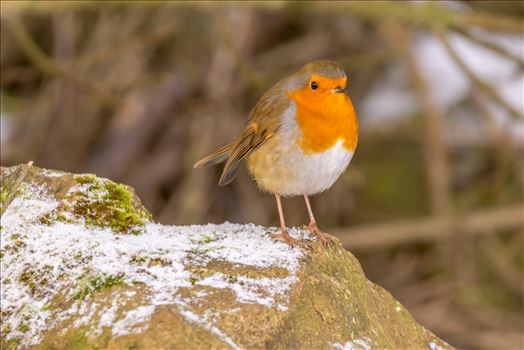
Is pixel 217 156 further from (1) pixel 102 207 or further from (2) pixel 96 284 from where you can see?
(2) pixel 96 284

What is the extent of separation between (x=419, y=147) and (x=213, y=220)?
1882 mm

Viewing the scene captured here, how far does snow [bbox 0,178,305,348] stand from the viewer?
2021 millimetres

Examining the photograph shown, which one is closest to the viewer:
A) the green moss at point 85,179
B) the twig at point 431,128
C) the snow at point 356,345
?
the snow at point 356,345

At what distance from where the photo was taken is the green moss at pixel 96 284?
2088mm

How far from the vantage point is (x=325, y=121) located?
3248 millimetres

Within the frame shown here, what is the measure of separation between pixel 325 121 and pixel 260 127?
1.13ft

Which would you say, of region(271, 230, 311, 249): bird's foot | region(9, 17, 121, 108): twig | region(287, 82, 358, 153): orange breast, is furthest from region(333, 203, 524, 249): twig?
region(271, 230, 311, 249): bird's foot

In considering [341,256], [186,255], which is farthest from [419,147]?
[186,255]

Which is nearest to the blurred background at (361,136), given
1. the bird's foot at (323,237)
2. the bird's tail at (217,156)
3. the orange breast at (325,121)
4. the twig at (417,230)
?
the twig at (417,230)

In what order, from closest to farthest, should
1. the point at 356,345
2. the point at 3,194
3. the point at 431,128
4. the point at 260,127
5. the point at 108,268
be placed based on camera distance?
the point at 108,268, the point at 356,345, the point at 3,194, the point at 260,127, the point at 431,128

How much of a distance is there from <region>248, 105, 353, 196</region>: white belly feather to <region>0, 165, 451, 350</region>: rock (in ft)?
2.03

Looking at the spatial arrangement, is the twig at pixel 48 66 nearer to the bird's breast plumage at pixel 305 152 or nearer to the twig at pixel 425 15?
the twig at pixel 425 15

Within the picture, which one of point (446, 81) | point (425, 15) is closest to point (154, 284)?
point (425, 15)

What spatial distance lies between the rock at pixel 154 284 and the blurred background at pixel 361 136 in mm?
2946
